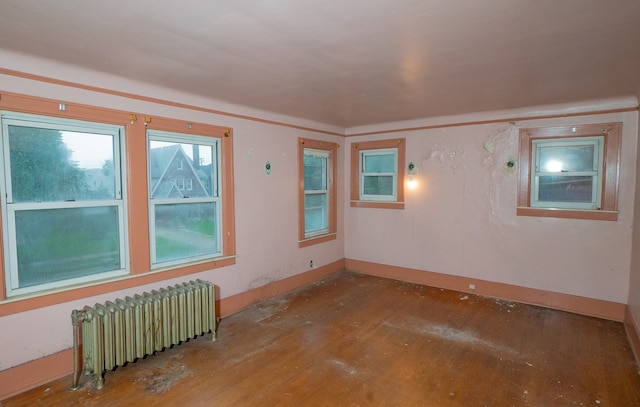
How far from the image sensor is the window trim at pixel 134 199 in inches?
94.2

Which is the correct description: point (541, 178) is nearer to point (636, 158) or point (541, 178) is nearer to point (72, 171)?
point (636, 158)

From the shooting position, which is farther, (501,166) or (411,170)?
(411,170)

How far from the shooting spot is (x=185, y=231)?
3.52 meters

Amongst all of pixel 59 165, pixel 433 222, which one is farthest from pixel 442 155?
pixel 59 165

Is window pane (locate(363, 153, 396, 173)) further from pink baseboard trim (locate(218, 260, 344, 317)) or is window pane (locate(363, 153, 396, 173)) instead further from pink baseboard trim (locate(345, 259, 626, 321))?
pink baseboard trim (locate(218, 260, 344, 317))

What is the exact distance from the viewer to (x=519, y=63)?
8.14 feet

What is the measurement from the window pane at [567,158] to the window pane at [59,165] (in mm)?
4881

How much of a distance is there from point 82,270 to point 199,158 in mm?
1556

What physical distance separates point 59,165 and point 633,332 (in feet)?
18.0

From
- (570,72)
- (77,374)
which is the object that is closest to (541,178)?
(570,72)

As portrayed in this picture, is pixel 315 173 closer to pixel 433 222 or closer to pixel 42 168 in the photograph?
pixel 433 222

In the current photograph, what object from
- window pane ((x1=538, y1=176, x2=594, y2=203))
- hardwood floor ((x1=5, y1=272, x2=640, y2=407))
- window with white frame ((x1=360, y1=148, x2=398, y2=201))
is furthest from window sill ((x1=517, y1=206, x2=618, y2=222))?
window with white frame ((x1=360, y1=148, x2=398, y2=201))

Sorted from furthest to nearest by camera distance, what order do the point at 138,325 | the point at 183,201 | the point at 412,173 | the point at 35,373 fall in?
the point at 412,173 → the point at 183,201 → the point at 138,325 → the point at 35,373

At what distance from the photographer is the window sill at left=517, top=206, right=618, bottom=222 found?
142 inches
